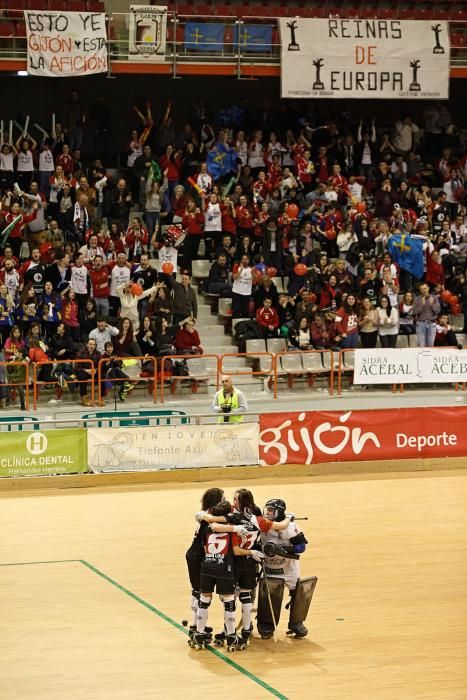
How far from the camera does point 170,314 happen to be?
25500 millimetres

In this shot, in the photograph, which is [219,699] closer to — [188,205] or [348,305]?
[348,305]

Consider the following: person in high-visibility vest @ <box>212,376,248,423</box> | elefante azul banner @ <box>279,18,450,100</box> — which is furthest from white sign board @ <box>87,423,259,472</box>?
elefante azul banner @ <box>279,18,450,100</box>

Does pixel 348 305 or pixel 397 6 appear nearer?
pixel 348 305

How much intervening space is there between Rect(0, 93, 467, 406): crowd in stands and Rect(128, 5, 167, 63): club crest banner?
176 centimetres

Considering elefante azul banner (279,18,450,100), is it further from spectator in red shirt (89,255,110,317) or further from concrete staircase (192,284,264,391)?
spectator in red shirt (89,255,110,317)

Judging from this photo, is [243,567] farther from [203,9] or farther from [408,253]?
[203,9]

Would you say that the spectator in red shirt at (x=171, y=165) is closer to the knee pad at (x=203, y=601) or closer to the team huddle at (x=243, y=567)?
the team huddle at (x=243, y=567)

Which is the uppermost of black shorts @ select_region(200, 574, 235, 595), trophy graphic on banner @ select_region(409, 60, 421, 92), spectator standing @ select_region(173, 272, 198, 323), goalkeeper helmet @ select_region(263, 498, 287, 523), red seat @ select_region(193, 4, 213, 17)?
red seat @ select_region(193, 4, 213, 17)

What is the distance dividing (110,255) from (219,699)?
15.3 meters

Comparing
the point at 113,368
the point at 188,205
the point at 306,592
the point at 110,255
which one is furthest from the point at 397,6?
the point at 306,592

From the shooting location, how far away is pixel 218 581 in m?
13.2

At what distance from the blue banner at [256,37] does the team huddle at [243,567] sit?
18.0 meters

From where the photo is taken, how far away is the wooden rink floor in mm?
12539

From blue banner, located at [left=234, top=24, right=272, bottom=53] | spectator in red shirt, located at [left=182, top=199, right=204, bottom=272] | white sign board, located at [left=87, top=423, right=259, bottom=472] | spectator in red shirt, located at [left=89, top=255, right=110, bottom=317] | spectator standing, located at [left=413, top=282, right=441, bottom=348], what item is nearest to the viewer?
white sign board, located at [left=87, top=423, right=259, bottom=472]
